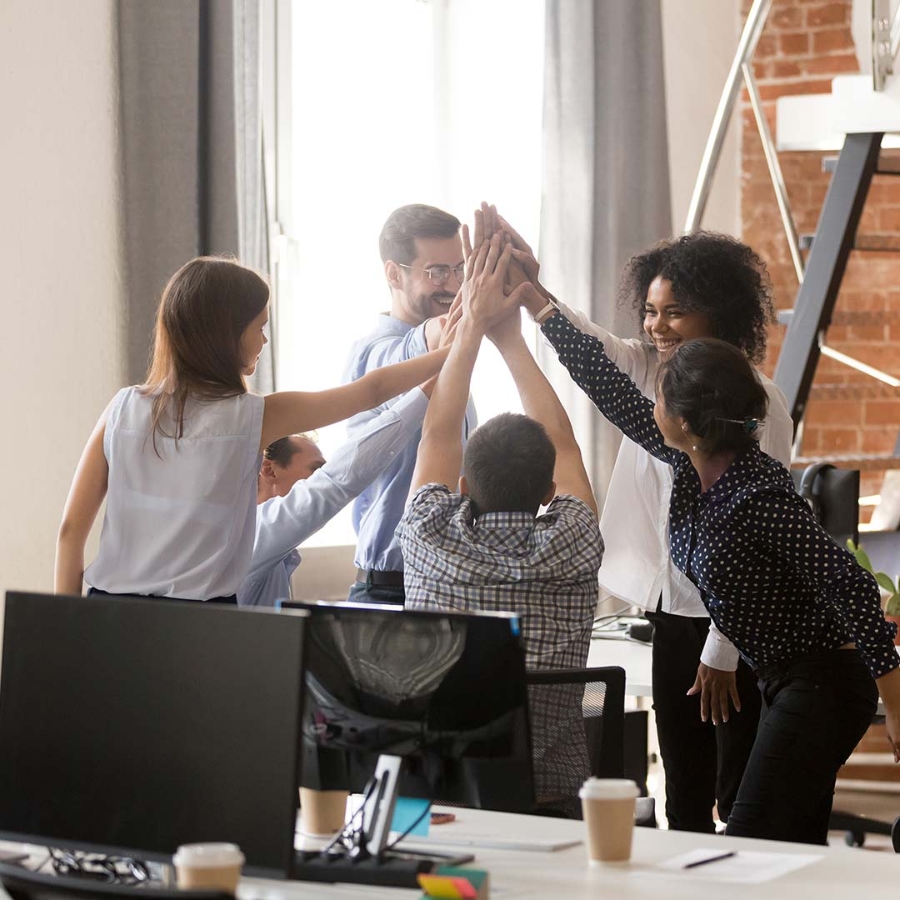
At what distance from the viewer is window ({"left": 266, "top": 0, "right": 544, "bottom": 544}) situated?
177 inches

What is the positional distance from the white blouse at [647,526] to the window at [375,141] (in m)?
1.59

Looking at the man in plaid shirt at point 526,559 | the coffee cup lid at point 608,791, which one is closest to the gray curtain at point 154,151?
the man in plaid shirt at point 526,559

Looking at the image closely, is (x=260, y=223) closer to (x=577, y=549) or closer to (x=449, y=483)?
(x=449, y=483)

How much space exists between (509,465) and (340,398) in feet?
1.62

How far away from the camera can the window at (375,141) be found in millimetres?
4488

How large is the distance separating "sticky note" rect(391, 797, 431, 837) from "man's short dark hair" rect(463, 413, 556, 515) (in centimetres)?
62

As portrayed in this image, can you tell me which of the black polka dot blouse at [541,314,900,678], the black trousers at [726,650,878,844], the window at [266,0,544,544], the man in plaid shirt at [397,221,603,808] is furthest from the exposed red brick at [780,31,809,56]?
the black trousers at [726,650,878,844]

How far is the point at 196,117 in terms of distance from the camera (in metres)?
3.29

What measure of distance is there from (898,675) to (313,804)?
901mm

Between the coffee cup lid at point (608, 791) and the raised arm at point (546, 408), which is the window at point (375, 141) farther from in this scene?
the coffee cup lid at point (608, 791)

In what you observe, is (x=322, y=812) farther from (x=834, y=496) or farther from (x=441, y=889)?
(x=834, y=496)

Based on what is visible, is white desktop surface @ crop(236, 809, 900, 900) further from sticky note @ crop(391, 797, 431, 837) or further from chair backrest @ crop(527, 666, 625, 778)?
chair backrest @ crop(527, 666, 625, 778)

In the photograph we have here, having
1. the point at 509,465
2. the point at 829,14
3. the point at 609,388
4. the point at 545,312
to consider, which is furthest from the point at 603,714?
the point at 829,14

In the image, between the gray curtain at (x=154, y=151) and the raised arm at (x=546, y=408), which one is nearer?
the raised arm at (x=546, y=408)
